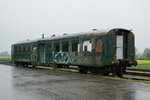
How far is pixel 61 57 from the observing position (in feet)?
57.6

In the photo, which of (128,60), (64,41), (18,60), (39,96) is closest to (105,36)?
(128,60)

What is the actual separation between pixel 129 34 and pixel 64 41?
576 centimetres

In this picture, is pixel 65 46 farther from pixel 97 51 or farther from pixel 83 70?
pixel 97 51

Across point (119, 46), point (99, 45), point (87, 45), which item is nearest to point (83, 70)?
point (87, 45)

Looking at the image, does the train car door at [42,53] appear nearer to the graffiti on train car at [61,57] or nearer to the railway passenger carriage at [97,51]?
the railway passenger carriage at [97,51]

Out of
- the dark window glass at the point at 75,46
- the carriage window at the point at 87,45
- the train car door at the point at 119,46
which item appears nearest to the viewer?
the train car door at the point at 119,46

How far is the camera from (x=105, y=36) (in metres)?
13.1

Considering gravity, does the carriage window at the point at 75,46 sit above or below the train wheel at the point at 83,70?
above

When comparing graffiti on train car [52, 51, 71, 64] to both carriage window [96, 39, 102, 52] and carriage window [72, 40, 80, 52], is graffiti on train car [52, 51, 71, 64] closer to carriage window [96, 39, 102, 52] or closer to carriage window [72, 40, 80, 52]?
carriage window [72, 40, 80, 52]

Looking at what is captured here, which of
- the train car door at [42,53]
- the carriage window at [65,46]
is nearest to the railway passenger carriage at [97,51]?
the carriage window at [65,46]

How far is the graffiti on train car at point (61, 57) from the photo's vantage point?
1667 centimetres

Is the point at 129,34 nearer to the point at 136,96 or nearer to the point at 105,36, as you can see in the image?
the point at 105,36

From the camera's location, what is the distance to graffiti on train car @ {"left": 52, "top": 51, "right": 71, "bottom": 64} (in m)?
16.7

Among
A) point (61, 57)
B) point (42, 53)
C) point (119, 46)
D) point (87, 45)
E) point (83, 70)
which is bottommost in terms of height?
point (83, 70)
